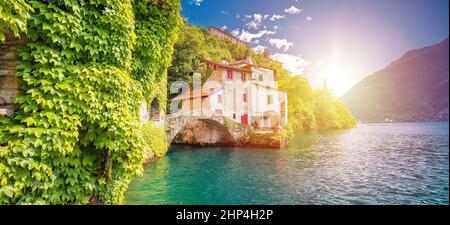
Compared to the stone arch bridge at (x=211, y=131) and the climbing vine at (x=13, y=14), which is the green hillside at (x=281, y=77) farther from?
the stone arch bridge at (x=211, y=131)

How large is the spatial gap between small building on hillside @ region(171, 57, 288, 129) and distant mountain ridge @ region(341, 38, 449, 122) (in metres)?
56.9

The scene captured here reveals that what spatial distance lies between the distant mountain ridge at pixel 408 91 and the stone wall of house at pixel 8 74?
8252cm

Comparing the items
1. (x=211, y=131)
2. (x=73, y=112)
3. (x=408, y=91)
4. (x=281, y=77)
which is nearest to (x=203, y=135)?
(x=211, y=131)

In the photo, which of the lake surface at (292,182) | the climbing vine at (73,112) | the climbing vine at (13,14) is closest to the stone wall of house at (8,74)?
the climbing vine at (73,112)

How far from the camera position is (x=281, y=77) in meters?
32.4

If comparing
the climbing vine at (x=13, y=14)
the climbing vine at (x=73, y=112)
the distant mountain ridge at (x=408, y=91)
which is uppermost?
the distant mountain ridge at (x=408, y=91)

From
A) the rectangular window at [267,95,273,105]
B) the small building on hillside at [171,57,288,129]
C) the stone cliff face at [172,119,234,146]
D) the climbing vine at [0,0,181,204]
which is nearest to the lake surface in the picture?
the climbing vine at [0,0,181,204]

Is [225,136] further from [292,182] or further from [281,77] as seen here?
[281,77]

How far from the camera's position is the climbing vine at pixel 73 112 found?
260cm

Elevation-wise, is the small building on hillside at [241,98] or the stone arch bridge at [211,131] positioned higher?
the small building on hillside at [241,98]

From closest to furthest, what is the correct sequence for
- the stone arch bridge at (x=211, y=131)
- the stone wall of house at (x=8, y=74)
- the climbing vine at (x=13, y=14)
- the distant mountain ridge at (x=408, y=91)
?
the climbing vine at (x=13, y=14), the stone wall of house at (x=8, y=74), the stone arch bridge at (x=211, y=131), the distant mountain ridge at (x=408, y=91)

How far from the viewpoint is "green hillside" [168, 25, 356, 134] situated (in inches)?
300

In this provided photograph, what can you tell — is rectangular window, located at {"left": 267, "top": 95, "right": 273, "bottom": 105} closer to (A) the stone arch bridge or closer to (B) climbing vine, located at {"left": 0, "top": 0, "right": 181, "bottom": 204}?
(A) the stone arch bridge
